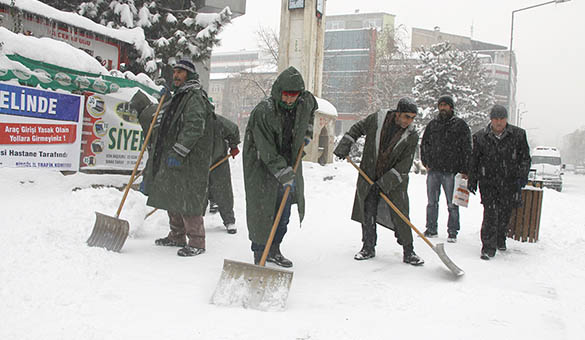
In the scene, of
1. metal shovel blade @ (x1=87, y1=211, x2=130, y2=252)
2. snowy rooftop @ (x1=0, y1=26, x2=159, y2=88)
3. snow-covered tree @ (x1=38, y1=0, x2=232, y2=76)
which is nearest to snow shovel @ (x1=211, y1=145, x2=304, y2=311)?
metal shovel blade @ (x1=87, y1=211, x2=130, y2=252)

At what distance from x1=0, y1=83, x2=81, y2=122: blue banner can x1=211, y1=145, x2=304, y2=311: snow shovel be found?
12.7ft

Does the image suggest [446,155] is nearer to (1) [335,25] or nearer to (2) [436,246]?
(2) [436,246]

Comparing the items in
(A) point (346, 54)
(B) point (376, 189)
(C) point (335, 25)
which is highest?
(C) point (335, 25)

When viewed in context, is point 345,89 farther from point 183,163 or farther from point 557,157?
point 183,163

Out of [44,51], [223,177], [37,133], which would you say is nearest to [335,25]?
[44,51]

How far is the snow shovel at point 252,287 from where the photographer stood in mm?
3128

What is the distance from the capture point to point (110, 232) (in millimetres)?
4297

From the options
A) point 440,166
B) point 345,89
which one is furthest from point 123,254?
point 345,89

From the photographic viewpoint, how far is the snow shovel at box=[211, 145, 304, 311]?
10.3 ft

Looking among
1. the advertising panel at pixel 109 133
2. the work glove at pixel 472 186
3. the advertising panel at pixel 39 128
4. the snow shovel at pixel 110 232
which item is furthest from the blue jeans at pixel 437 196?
the advertising panel at pixel 39 128

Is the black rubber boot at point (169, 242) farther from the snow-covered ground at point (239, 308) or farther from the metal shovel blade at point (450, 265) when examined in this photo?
the metal shovel blade at point (450, 265)

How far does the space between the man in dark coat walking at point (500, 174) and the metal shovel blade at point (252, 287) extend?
8.71ft

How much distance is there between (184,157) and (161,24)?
20.4 feet

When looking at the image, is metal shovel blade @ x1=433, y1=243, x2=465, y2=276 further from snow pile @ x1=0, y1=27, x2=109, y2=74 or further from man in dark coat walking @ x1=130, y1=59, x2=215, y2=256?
snow pile @ x1=0, y1=27, x2=109, y2=74
